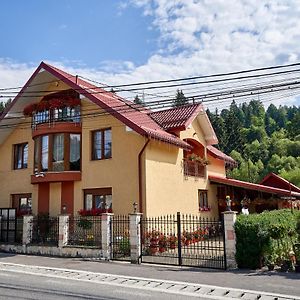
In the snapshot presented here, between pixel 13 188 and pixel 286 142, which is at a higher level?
pixel 286 142

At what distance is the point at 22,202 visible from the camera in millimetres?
21453

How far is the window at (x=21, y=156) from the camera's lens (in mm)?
21809

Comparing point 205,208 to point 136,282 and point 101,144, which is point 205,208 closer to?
point 101,144

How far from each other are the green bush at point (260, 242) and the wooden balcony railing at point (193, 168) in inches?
333

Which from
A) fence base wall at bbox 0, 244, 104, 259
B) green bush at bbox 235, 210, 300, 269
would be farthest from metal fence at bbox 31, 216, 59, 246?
green bush at bbox 235, 210, 300, 269

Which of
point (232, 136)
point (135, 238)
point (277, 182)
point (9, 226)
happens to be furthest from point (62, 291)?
point (232, 136)

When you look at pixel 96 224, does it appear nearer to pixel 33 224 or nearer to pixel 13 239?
pixel 33 224

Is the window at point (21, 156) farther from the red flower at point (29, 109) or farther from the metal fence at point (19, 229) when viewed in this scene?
the metal fence at point (19, 229)

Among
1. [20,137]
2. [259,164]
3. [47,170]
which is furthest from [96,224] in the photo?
[259,164]

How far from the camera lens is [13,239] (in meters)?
18.8

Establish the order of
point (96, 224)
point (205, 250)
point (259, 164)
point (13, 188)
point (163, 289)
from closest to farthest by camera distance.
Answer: point (163, 289) → point (205, 250) → point (96, 224) → point (13, 188) → point (259, 164)

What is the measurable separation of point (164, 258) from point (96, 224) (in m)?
3.57

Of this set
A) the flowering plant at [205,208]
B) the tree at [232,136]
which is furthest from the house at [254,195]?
the tree at [232,136]

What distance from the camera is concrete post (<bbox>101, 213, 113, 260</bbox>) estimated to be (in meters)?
14.9
